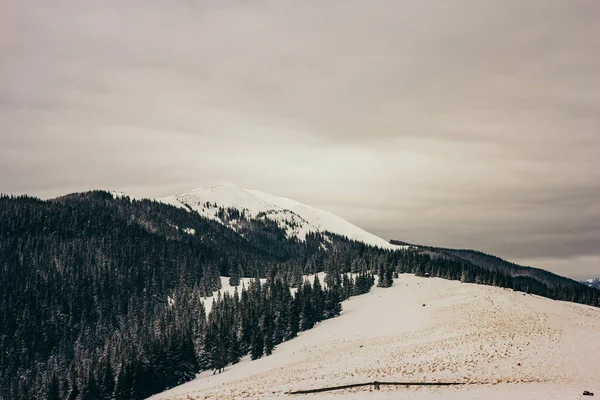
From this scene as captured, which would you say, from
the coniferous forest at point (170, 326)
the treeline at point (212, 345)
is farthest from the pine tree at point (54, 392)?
the coniferous forest at point (170, 326)

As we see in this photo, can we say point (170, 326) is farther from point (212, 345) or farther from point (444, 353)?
point (444, 353)

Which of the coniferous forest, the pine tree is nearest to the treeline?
the pine tree

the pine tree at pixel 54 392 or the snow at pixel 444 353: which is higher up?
the snow at pixel 444 353

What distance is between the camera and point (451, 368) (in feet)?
134

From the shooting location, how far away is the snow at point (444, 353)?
110 feet

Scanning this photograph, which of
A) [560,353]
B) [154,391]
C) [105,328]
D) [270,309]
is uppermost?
[560,353]

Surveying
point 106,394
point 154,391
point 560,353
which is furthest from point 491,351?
point 106,394

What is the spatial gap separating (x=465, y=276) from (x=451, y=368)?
4686 inches

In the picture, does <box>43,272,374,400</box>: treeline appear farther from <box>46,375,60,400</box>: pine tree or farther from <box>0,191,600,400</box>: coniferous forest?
<box>0,191,600,400</box>: coniferous forest

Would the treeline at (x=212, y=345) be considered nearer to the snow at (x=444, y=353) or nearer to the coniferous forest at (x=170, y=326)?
the coniferous forest at (x=170, y=326)

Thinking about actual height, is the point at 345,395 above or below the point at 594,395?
below

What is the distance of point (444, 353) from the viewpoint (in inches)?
1951

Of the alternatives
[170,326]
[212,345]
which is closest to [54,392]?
[170,326]

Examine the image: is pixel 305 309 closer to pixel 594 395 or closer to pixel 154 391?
pixel 154 391
